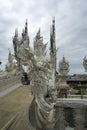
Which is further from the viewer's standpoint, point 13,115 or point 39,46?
point 39,46

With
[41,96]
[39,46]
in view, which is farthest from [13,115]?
[39,46]

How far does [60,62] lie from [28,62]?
18256 millimetres

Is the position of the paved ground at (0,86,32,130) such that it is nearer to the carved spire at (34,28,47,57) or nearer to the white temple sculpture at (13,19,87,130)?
the white temple sculpture at (13,19,87,130)

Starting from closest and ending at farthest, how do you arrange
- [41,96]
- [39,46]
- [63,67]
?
[41,96]
[39,46]
[63,67]

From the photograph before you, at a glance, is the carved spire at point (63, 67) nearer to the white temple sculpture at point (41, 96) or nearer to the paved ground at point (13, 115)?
the paved ground at point (13, 115)

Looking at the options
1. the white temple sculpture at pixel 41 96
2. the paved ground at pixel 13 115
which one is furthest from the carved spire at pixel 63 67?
the white temple sculpture at pixel 41 96

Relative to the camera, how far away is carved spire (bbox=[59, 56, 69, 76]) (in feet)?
87.0

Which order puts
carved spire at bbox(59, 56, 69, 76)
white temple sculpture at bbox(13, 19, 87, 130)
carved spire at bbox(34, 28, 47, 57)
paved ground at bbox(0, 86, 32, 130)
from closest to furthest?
paved ground at bbox(0, 86, 32, 130)
white temple sculpture at bbox(13, 19, 87, 130)
carved spire at bbox(34, 28, 47, 57)
carved spire at bbox(59, 56, 69, 76)

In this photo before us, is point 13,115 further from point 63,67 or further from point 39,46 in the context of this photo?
point 63,67

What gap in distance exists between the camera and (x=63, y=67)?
26875 mm

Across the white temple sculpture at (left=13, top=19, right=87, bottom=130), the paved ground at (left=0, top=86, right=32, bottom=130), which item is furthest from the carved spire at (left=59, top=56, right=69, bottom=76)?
the white temple sculpture at (left=13, top=19, right=87, bottom=130)

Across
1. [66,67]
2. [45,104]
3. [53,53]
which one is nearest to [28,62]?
[45,104]

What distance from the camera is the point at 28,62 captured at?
377 inches

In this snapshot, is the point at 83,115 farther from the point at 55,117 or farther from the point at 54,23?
the point at 54,23
